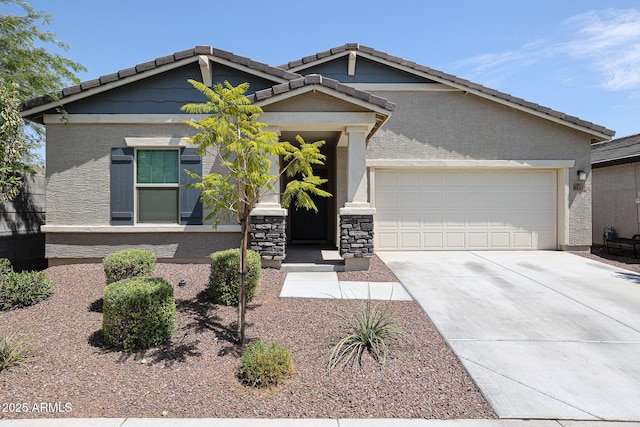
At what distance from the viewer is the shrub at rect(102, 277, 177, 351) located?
3.87 m

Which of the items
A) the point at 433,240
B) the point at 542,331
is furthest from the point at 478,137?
the point at 542,331

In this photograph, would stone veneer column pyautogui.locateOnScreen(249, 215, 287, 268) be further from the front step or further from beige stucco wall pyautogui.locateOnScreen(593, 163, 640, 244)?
beige stucco wall pyautogui.locateOnScreen(593, 163, 640, 244)

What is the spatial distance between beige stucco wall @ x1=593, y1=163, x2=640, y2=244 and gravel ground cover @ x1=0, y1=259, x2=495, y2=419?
10.1 metres

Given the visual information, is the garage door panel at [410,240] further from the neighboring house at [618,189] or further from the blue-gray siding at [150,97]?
the neighboring house at [618,189]

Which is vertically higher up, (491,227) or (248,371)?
(491,227)

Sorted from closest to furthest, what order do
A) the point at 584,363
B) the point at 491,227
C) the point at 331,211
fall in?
the point at 584,363
the point at 491,227
the point at 331,211

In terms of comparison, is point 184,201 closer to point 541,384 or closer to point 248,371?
point 248,371

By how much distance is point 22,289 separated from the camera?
16.7 feet

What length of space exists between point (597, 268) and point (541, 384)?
6.34m

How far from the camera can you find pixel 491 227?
32.6 ft

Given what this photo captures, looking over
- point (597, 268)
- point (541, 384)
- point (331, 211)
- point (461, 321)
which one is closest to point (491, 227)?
point (597, 268)

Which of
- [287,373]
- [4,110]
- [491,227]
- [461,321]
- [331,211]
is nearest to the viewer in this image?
[287,373]

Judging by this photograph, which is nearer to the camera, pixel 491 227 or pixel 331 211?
pixel 491 227

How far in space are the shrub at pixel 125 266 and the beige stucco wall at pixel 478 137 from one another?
647 centimetres
